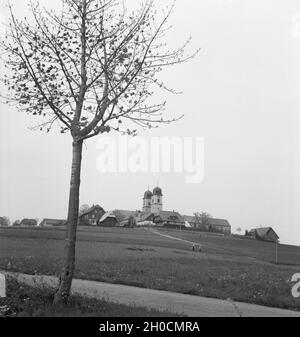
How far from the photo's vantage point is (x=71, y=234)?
412 inches

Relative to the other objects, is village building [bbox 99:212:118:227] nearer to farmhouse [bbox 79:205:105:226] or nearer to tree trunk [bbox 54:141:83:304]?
farmhouse [bbox 79:205:105:226]

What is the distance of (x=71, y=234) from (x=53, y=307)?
1.57 m

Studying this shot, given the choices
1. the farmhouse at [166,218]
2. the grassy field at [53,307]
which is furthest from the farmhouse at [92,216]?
the grassy field at [53,307]

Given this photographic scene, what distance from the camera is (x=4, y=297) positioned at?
33.6 ft

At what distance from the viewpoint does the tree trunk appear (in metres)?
10.2

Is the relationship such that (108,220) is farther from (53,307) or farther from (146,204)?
(53,307)

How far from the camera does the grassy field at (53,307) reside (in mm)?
9227

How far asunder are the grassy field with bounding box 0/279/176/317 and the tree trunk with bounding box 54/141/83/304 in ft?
0.92

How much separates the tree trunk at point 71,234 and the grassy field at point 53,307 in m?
0.28

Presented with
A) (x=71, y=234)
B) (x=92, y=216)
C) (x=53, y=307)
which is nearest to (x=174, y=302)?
(x=71, y=234)

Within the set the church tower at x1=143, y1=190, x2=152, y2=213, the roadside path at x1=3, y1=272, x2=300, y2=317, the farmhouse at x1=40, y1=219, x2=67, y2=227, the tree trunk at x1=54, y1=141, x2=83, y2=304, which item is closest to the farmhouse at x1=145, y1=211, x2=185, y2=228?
the church tower at x1=143, y1=190, x2=152, y2=213

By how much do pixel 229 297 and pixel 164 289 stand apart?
217cm
